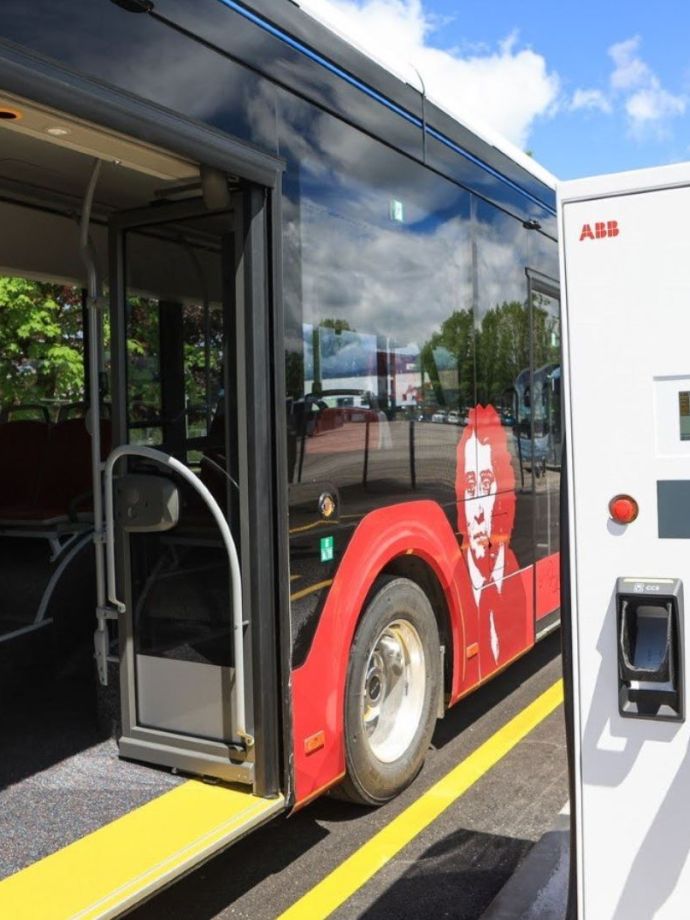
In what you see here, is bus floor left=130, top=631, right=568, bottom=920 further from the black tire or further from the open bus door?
the open bus door

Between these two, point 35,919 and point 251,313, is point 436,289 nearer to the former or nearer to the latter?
point 251,313

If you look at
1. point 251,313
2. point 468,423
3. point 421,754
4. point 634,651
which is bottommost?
point 421,754

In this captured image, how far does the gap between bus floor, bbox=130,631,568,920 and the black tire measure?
19cm

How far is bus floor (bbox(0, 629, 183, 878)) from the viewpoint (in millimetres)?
3197

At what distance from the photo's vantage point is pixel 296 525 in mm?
3395

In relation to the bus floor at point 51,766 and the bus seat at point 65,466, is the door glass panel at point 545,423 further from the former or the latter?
the bus seat at point 65,466

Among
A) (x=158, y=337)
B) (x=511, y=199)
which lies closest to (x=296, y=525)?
(x=158, y=337)

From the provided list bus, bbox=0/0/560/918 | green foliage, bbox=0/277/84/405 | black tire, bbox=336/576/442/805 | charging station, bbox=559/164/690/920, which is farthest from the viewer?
green foliage, bbox=0/277/84/405

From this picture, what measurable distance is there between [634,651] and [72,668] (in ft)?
11.4

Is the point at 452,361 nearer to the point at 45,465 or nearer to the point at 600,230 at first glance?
the point at 600,230

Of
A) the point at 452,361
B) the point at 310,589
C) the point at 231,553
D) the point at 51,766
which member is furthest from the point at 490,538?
the point at 51,766

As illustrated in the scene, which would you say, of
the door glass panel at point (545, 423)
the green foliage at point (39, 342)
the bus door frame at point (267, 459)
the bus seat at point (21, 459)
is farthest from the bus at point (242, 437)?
the green foliage at point (39, 342)

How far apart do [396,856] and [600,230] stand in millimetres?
2581

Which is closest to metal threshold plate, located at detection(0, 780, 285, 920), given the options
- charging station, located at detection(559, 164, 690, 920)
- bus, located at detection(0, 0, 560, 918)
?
bus, located at detection(0, 0, 560, 918)
